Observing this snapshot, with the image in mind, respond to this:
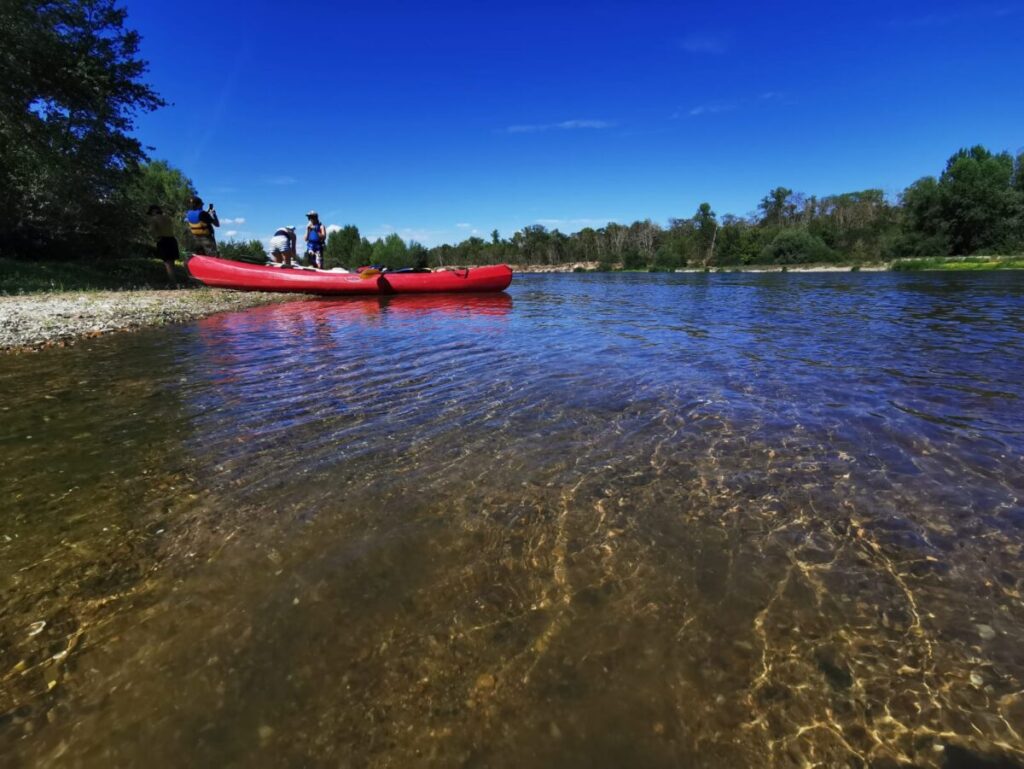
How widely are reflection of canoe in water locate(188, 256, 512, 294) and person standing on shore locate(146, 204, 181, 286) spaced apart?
71 cm

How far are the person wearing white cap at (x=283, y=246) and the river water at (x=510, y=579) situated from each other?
51.1ft

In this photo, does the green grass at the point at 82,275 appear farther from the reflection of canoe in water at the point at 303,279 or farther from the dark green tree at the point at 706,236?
the dark green tree at the point at 706,236

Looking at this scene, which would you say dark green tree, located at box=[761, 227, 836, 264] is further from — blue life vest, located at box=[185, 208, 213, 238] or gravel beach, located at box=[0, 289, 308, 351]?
gravel beach, located at box=[0, 289, 308, 351]

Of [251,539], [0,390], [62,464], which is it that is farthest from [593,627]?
[0,390]

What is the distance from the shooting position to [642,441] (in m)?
4.52

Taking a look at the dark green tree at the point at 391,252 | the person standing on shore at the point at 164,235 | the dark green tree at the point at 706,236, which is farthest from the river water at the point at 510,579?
the dark green tree at the point at 706,236

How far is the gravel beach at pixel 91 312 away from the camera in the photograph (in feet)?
29.7

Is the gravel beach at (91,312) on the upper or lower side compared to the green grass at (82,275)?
lower

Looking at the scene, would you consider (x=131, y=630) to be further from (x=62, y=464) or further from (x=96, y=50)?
(x=96, y=50)

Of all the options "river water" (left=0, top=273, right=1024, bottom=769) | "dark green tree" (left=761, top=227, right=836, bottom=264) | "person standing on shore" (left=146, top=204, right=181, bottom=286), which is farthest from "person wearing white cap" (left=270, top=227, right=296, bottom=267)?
"dark green tree" (left=761, top=227, right=836, bottom=264)

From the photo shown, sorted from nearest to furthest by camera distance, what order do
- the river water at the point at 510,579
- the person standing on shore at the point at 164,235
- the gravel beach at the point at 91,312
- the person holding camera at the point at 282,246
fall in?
1. the river water at the point at 510,579
2. the gravel beach at the point at 91,312
3. the person standing on shore at the point at 164,235
4. the person holding camera at the point at 282,246

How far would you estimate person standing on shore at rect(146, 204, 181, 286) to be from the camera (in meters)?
16.7

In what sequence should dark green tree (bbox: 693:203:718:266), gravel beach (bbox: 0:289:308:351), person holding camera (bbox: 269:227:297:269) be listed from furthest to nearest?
dark green tree (bbox: 693:203:718:266) → person holding camera (bbox: 269:227:297:269) → gravel beach (bbox: 0:289:308:351)

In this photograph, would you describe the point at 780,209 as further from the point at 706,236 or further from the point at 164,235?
the point at 164,235
